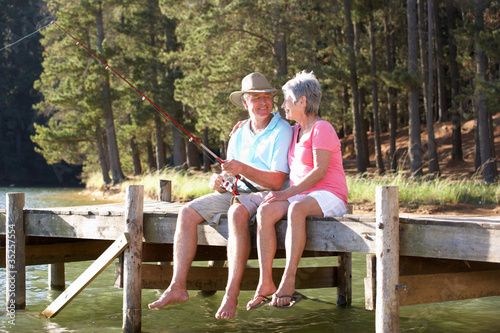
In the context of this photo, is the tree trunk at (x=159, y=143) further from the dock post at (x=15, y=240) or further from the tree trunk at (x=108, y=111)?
the dock post at (x=15, y=240)

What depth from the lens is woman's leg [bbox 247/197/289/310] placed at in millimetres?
4516

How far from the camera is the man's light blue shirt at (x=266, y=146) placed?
5105mm

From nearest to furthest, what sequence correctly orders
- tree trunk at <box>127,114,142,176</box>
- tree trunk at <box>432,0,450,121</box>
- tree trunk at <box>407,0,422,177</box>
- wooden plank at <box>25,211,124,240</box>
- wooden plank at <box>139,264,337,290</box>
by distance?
1. wooden plank at <box>25,211,124,240</box>
2. wooden plank at <box>139,264,337,290</box>
3. tree trunk at <box>407,0,422,177</box>
4. tree trunk at <box>432,0,450,121</box>
5. tree trunk at <box>127,114,142,176</box>

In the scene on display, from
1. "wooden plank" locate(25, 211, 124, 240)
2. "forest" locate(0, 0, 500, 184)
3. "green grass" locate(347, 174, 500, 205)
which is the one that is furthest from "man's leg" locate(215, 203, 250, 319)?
"forest" locate(0, 0, 500, 184)

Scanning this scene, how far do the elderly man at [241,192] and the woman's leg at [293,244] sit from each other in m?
0.37

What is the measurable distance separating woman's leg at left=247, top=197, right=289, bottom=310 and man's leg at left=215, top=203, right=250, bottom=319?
0.46ft

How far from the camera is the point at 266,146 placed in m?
5.18

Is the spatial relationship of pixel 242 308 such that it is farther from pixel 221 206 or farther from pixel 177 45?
pixel 177 45

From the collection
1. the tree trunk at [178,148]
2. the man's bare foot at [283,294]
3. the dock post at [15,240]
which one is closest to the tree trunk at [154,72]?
the tree trunk at [178,148]

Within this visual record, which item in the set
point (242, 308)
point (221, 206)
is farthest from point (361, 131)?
point (221, 206)

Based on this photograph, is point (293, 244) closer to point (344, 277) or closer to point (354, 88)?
point (344, 277)

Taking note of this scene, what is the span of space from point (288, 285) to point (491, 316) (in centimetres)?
304

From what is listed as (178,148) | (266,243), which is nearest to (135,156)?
(178,148)

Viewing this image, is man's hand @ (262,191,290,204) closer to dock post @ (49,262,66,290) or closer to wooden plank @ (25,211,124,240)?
wooden plank @ (25,211,124,240)
